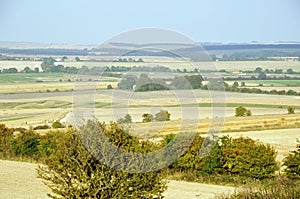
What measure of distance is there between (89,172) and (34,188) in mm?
8859

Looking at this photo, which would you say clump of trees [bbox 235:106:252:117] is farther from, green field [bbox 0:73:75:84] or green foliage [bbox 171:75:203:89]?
green field [bbox 0:73:75:84]

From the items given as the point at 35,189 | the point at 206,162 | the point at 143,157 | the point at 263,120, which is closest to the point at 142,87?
the point at 263,120

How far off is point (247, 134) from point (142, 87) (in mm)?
8713

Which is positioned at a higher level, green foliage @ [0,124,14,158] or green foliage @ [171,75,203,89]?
green foliage @ [171,75,203,89]

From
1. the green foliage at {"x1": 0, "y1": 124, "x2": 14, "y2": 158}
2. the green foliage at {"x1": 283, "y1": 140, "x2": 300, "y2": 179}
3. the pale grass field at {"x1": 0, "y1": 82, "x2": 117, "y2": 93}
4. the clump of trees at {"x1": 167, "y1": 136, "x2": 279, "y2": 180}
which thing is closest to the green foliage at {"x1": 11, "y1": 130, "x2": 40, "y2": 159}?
the green foliage at {"x1": 0, "y1": 124, "x2": 14, "y2": 158}

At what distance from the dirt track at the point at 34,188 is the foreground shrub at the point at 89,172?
19.0ft

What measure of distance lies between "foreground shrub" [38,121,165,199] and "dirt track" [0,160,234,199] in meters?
5.81

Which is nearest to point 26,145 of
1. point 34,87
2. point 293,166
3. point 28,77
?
point 293,166

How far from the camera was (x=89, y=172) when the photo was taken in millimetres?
11000

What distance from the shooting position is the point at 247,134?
112ft

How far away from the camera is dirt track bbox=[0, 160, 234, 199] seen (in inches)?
701

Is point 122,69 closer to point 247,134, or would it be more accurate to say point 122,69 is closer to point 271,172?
point 247,134

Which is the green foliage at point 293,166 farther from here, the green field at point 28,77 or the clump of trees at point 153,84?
the green field at point 28,77

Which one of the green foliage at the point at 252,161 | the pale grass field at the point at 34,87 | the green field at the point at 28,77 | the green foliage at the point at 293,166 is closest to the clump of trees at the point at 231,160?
the green foliage at the point at 252,161
